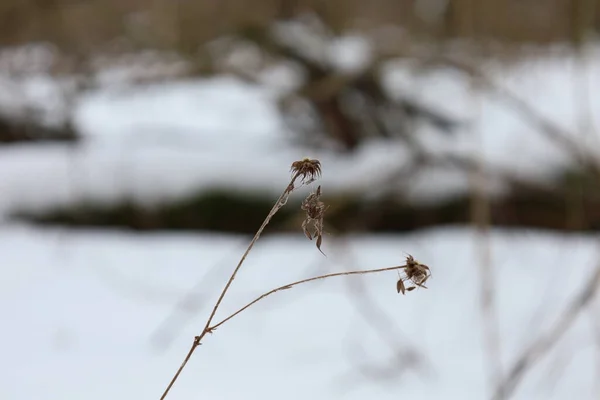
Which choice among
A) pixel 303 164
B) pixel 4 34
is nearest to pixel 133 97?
pixel 4 34

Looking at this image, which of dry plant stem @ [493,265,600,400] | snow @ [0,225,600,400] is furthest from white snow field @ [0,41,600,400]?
dry plant stem @ [493,265,600,400]

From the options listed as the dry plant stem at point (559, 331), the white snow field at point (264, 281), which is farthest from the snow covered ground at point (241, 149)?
the dry plant stem at point (559, 331)

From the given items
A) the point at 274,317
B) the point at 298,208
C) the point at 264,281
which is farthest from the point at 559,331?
the point at 298,208

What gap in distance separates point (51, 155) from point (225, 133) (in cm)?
74

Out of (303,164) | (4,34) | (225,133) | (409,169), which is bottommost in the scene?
(303,164)

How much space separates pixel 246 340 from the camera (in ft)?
4.73

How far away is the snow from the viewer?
4.05 ft

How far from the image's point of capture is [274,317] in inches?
62.4

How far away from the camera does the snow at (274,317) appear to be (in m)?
1.23

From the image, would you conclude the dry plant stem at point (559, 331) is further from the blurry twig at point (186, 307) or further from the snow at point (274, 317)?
the blurry twig at point (186, 307)

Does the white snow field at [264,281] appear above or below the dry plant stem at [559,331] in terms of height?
above

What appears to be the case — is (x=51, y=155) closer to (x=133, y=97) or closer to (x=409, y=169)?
(x=133, y=97)

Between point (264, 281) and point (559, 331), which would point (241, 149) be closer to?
point (264, 281)

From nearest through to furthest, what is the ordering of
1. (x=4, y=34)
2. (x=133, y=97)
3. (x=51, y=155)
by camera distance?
(x=51, y=155) → (x=4, y=34) → (x=133, y=97)
